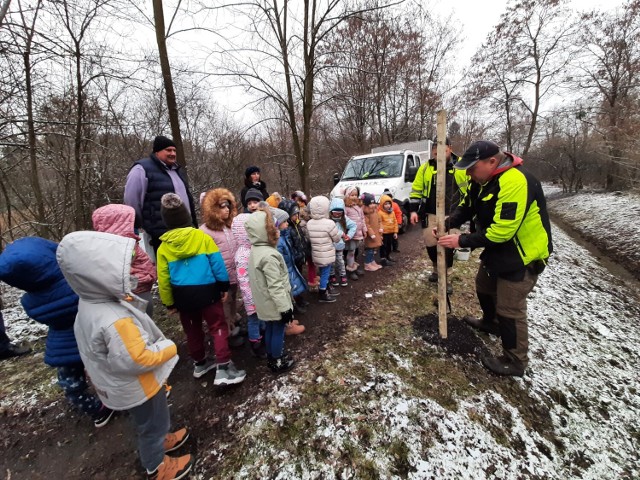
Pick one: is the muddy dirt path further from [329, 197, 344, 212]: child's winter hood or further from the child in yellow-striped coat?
the child in yellow-striped coat

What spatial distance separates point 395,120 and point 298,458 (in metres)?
18.2

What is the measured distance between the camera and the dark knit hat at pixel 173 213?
8.50 feet

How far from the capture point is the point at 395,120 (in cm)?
1709

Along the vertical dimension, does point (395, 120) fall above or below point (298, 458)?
above

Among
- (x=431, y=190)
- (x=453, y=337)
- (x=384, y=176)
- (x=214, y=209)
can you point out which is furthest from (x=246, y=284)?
(x=384, y=176)

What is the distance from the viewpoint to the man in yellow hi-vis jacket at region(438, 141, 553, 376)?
8.30 feet

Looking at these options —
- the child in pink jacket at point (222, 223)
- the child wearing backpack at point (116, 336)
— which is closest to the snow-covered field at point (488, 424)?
the child wearing backpack at point (116, 336)

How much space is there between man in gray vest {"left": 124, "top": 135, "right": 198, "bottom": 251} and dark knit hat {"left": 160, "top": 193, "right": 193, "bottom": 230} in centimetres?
70

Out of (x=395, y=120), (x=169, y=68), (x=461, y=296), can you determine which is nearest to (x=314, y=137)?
(x=395, y=120)

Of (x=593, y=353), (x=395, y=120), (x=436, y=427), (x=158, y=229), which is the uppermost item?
(x=395, y=120)

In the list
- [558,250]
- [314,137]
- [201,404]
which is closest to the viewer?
[201,404]

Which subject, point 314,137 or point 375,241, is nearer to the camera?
point 375,241

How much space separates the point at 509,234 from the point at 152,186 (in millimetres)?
3962

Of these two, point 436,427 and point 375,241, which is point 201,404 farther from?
point 375,241
